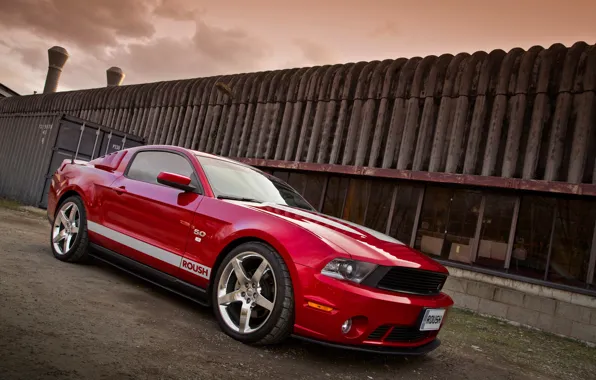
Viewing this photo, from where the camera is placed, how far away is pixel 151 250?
150 inches

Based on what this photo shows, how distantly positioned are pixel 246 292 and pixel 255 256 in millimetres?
276

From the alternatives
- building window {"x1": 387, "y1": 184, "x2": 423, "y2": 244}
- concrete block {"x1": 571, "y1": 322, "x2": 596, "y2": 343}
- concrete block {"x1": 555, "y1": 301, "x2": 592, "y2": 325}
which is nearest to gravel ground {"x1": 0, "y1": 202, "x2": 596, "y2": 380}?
concrete block {"x1": 571, "y1": 322, "x2": 596, "y2": 343}

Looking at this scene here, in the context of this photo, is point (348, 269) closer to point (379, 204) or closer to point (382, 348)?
point (382, 348)

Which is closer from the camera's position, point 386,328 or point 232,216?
point 386,328

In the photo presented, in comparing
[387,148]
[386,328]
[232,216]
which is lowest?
[386,328]

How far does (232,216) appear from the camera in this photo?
3375 mm

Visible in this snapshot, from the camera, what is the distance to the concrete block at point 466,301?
24.5ft

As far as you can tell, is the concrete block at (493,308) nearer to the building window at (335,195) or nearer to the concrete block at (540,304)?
the concrete block at (540,304)

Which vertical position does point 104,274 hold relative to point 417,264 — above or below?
below

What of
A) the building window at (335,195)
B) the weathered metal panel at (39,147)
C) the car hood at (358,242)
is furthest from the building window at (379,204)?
the weathered metal panel at (39,147)

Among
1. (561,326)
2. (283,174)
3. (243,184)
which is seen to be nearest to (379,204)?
(283,174)

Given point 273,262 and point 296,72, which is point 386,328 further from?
point 296,72

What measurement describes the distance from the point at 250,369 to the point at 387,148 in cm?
749

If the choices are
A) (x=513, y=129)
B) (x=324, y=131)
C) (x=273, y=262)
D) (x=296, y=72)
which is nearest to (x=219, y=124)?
(x=296, y=72)
